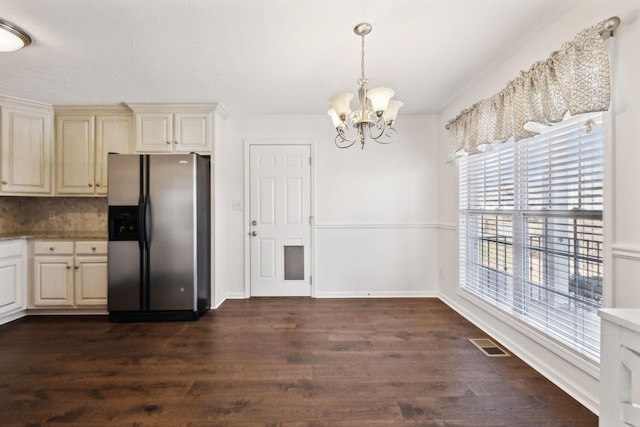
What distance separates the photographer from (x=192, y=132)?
3262 mm

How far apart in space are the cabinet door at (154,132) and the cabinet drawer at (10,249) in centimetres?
155

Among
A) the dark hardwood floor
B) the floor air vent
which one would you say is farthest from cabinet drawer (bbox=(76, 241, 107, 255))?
the floor air vent

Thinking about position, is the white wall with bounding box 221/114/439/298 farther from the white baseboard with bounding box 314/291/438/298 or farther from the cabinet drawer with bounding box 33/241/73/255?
the cabinet drawer with bounding box 33/241/73/255

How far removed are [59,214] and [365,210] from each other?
379cm

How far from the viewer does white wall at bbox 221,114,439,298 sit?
3680 millimetres

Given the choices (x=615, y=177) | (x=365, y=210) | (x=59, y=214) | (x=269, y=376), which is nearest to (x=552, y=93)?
(x=615, y=177)

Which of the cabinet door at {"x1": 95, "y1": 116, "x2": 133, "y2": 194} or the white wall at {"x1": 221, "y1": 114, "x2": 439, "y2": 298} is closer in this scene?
the cabinet door at {"x1": 95, "y1": 116, "x2": 133, "y2": 194}

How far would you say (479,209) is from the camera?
2.82 m

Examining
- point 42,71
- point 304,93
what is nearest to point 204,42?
point 304,93

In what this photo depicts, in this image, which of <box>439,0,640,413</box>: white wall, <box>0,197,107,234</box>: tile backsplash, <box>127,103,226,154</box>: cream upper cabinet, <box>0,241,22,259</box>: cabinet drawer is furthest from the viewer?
<box>0,197,107,234</box>: tile backsplash

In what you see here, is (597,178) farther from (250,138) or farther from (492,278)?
(250,138)

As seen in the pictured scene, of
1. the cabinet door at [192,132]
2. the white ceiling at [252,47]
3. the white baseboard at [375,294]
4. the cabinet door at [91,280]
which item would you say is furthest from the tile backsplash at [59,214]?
the white baseboard at [375,294]

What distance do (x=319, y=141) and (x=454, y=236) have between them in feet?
6.60

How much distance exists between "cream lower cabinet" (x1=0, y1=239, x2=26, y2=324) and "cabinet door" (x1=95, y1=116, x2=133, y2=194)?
0.93m
